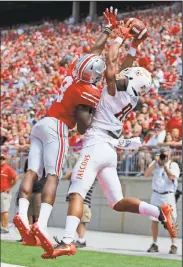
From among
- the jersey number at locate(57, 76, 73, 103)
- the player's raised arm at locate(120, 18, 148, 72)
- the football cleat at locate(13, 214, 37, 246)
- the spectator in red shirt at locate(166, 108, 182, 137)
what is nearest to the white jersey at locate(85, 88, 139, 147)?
the jersey number at locate(57, 76, 73, 103)

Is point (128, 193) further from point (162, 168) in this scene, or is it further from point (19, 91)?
point (19, 91)

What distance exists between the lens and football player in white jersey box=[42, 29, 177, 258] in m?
7.64

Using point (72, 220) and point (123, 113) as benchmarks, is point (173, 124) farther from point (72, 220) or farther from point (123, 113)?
point (72, 220)

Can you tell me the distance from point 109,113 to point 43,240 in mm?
1516

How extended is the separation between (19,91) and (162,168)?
549 inches

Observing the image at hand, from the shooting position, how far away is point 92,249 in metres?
12.2

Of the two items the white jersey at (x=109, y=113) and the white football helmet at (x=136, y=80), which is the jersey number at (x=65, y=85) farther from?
the white football helmet at (x=136, y=80)

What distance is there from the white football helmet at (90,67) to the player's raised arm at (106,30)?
0.43m

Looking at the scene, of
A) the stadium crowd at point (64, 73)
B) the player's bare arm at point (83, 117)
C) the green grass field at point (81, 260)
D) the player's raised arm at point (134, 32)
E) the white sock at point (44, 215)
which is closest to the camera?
the white sock at point (44, 215)

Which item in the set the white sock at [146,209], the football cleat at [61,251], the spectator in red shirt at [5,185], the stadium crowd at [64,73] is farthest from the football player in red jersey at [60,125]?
the spectator in red shirt at [5,185]

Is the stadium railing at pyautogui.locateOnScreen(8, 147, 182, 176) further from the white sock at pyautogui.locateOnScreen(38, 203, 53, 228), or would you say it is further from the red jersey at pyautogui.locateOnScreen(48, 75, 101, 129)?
the white sock at pyautogui.locateOnScreen(38, 203, 53, 228)

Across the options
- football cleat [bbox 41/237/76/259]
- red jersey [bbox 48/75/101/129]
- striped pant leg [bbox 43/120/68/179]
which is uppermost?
red jersey [bbox 48/75/101/129]

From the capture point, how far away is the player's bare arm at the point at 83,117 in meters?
7.73

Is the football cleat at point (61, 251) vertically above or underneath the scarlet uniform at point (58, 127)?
underneath
